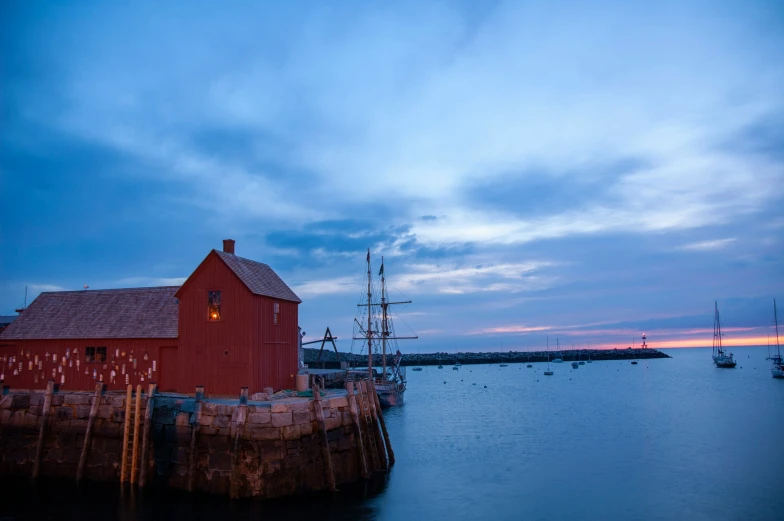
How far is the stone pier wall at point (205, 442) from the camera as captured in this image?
22.0 metres

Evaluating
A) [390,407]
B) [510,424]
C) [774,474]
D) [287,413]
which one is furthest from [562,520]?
[390,407]

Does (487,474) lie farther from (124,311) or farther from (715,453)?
(124,311)

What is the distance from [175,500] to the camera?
22859 mm

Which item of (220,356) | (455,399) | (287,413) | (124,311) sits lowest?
(455,399)

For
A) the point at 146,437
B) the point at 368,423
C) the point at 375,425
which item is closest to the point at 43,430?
the point at 146,437

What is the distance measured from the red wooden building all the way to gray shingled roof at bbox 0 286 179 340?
2.4 inches

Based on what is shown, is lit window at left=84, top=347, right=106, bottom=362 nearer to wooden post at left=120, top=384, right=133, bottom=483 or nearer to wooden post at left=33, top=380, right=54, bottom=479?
wooden post at left=33, top=380, right=54, bottom=479

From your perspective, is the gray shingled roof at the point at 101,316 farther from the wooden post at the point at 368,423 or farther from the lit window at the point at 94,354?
the wooden post at the point at 368,423

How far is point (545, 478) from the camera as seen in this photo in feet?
101

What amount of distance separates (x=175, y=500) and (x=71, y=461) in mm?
6512

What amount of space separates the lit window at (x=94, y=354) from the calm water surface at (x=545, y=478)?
8.09 m

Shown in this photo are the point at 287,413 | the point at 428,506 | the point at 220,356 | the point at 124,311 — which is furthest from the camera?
the point at 124,311

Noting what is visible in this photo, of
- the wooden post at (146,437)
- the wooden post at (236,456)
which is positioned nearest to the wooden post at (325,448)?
the wooden post at (236,456)

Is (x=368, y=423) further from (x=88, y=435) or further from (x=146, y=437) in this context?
(x=88, y=435)
